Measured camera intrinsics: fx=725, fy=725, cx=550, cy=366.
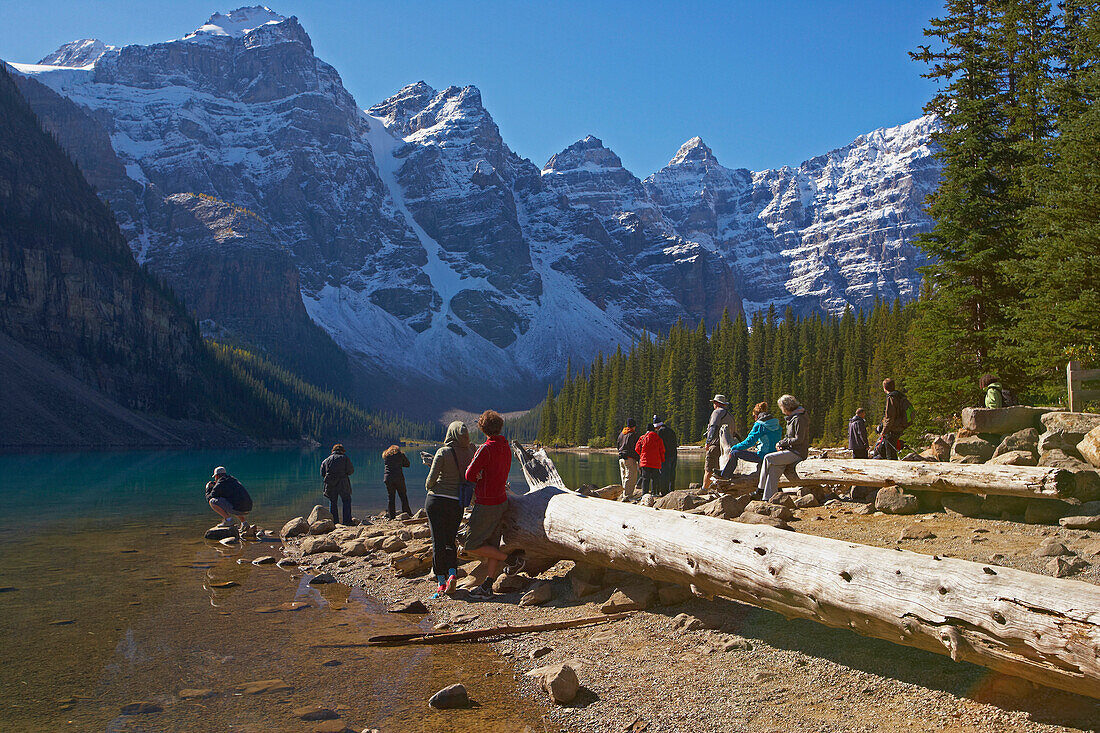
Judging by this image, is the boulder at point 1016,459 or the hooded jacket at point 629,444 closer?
the boulder at point 1016,459

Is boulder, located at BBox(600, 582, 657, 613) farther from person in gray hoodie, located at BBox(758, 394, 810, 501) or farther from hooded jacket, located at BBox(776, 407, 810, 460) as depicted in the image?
hooded jacket, located at BBox(776, 407, 810, 460)

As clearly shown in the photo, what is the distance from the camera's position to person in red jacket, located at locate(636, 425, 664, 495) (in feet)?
61.5

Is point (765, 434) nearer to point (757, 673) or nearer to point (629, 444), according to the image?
point (629, 444)

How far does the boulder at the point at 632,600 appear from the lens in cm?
849

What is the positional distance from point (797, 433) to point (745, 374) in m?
81.5

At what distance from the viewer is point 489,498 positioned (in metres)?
10.2

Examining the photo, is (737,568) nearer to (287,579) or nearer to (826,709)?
(826,709)

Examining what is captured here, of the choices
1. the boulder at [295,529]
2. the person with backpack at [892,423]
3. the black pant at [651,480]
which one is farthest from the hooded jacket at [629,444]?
the boulder at [295,529]

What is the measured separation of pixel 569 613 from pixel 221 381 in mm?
159951

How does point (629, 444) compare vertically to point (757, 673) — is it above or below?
above

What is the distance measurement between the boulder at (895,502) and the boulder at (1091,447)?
2561 millimetres

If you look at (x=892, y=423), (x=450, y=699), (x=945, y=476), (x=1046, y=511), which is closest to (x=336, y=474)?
(x=450, y=699)

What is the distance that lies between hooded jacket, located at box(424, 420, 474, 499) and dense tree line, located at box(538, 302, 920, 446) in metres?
55.7

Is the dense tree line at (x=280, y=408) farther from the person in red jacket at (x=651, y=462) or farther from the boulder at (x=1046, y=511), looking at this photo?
the boulder at (x=1046, y=511)
